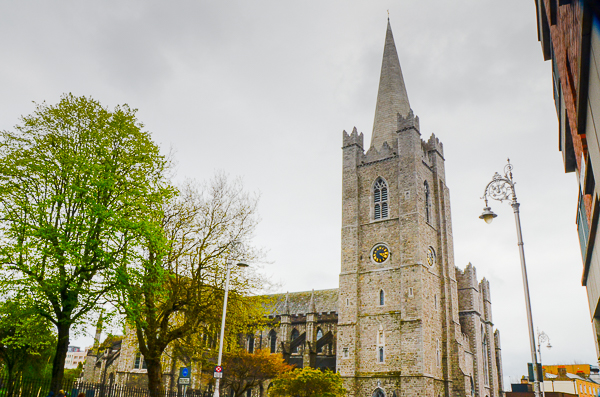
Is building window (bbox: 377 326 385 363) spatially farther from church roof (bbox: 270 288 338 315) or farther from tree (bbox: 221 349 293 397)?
church roof (bbox: 270 288 338 315)

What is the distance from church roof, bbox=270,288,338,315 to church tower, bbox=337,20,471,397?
10.3 m

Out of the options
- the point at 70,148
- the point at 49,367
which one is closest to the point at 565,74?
the point at 70,148

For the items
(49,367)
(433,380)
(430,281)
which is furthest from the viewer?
(430,281)

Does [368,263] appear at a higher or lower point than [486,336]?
higher

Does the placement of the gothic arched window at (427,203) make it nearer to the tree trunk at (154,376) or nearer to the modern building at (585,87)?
the tree trunk at (154,376)

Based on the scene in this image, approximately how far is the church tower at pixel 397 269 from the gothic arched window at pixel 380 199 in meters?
0.09

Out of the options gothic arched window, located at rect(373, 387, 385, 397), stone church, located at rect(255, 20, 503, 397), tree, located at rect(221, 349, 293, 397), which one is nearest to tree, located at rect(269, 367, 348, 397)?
gothic arched window, located at rect(373, 387, 385, 397)

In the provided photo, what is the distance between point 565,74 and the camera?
9.09 m

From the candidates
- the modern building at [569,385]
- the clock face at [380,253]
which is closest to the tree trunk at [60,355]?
the clock face at [380,253]

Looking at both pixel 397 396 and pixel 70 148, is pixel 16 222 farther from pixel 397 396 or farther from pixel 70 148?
pixel 397 396

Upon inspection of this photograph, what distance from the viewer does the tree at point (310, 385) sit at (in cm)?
3122

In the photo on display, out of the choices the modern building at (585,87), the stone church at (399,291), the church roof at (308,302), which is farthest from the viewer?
the church roof at (308,302)

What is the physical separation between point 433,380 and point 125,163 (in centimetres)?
2700

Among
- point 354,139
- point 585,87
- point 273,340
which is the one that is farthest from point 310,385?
point 585,87
